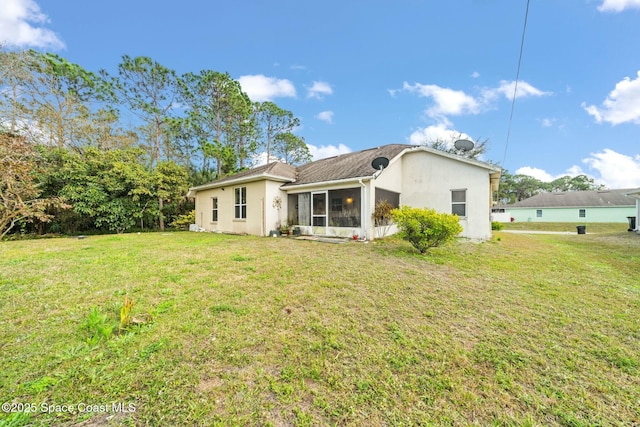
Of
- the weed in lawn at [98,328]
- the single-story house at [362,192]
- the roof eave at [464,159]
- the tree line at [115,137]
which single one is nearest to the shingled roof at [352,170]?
the single-story house at [362,192]

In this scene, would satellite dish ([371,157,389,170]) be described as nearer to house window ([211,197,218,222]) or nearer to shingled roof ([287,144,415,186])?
shingled roof ([287,144,415,186])

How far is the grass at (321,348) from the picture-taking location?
182cm

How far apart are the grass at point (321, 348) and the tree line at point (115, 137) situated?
7.08m

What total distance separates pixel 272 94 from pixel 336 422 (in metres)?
23.8

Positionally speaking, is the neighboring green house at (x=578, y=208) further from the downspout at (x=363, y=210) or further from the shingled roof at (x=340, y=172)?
the downspout at (x=363, y=210)

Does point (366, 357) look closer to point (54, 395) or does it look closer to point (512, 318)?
point (512, 318)

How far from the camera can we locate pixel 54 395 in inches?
73.7

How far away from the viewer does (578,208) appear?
26891mm

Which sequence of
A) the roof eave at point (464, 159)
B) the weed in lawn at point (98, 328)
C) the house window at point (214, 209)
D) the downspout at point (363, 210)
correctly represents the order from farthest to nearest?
the house window at point (214, 209) < the roof eave at point (464, 159) < the downspout at point (363, 210) < the weed in lawn at point (98, 328)

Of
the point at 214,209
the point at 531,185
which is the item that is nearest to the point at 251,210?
the point at 214,209

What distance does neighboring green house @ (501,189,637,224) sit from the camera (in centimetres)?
2541

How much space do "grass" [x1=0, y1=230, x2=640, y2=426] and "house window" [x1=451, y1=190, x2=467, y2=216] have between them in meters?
5.75

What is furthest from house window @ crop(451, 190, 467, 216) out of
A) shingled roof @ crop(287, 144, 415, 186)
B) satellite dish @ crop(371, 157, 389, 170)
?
satellite dish @ crop(371, 157, 389, 170)

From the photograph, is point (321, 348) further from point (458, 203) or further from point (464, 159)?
point (464, 159)
